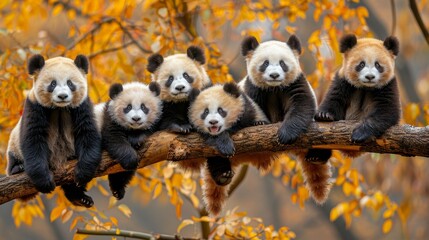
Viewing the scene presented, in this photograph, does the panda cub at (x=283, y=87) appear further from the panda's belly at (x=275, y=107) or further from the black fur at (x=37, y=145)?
the black fur at (x=37, y=145)

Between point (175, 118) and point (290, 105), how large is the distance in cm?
89

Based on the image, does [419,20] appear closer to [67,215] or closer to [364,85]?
[364,85]

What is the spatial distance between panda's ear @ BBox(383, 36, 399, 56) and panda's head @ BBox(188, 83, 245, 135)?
1.21 m

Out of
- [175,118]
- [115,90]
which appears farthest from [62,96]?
[175,118]

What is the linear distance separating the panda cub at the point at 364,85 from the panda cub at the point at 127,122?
1278 mm

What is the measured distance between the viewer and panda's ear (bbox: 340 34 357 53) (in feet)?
17.0

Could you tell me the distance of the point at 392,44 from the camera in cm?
512

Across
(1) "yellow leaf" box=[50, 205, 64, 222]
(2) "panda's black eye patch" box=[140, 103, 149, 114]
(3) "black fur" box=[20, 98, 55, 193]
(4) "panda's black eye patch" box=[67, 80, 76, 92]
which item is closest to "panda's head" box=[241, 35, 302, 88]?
(2) "panda's black eye patch" box=[140, 103, 149, 114]

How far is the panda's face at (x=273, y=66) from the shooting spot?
5.15m

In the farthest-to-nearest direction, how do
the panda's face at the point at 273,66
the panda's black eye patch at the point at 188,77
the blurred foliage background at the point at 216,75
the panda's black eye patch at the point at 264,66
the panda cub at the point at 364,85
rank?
the blurred foliage background at the point at 216,75 < the panda's black eye patch at the point at 188,77 < the panda's black eye patch at the point at 264,66 < the panda's face at the point at 273,66 < the panda cub at the point at 364,85

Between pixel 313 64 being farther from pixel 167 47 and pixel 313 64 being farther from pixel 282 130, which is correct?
pixel 282 130

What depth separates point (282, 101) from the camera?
5242 millimetres

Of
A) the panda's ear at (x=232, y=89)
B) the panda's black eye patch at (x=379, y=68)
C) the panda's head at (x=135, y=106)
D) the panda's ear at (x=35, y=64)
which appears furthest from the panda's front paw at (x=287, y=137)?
the panda's ear at (x=35, y=64)

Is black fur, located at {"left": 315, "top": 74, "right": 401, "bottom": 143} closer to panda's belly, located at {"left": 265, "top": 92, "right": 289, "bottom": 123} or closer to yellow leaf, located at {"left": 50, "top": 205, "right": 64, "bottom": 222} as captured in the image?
panda's belly, located at {"left": 265, "top": 92, "right": 289, "bottom": 123}
